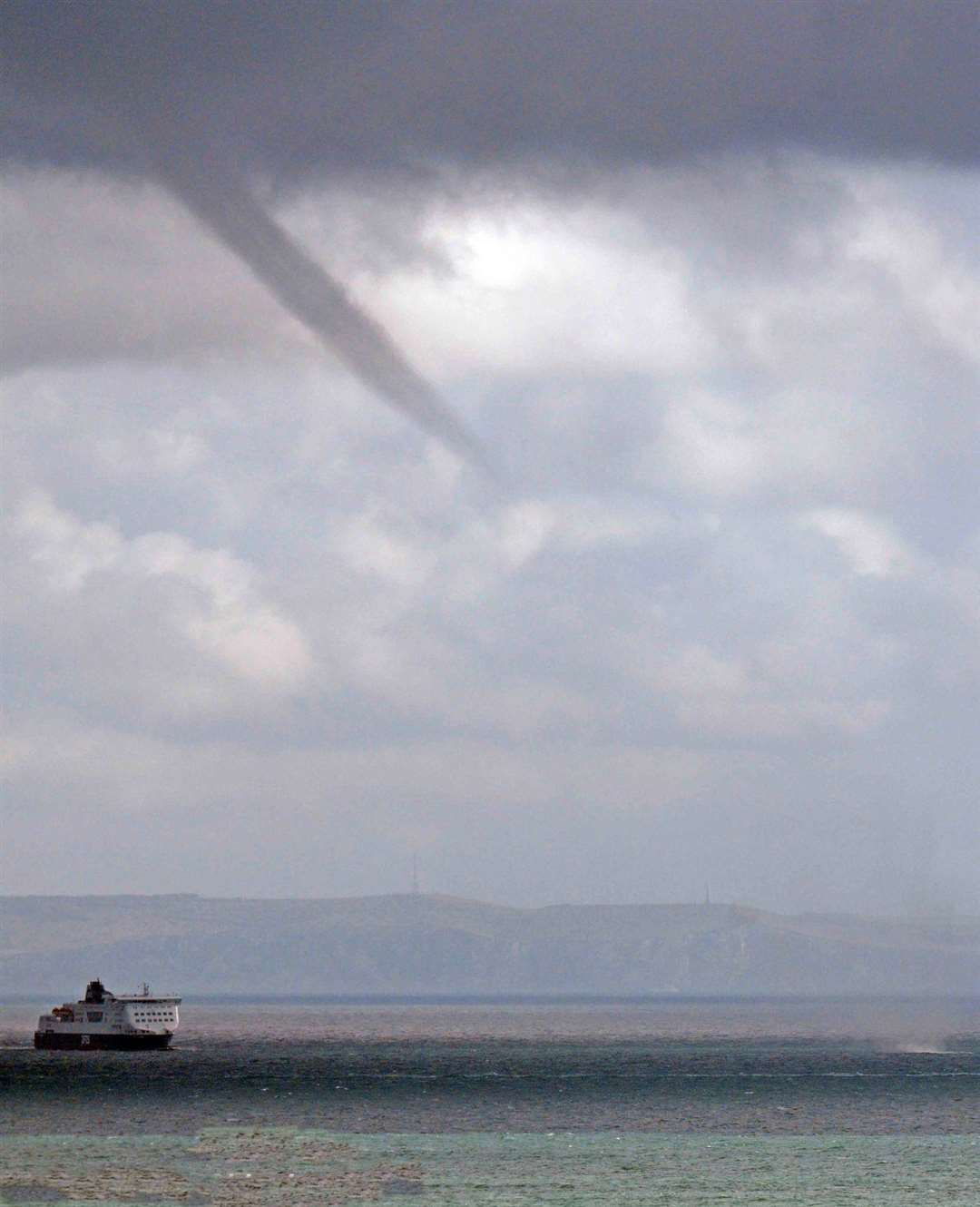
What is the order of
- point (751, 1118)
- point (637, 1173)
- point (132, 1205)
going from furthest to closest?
point (751, 1118), point (637, 1173), point (132, 1205)

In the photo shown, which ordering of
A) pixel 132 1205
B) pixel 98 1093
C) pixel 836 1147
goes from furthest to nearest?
pixel 98 1093
pixel 836 1147
pixel 132 1205

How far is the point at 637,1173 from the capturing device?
345 feet

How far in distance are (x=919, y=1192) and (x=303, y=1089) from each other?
302 ft

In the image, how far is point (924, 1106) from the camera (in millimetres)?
163250

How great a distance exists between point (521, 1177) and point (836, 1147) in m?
29.7

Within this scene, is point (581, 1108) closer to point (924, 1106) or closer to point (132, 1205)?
point (924, 1106)

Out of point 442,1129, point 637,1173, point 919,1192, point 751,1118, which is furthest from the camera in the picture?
point 751,1118

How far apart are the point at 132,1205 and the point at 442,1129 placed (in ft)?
154

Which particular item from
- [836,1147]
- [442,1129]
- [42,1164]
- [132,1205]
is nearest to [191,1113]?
[442,1129]

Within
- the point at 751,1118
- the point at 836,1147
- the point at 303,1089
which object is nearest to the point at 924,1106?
the point at 751,1118

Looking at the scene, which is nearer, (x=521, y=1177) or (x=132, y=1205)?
(x=132, y=1205)

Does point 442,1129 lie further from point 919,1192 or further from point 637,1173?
point 919,1192

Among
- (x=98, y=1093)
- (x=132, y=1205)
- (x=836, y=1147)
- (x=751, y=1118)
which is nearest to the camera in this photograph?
(x=132, y=1205)

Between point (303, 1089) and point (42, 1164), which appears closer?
point (42, 1164)
